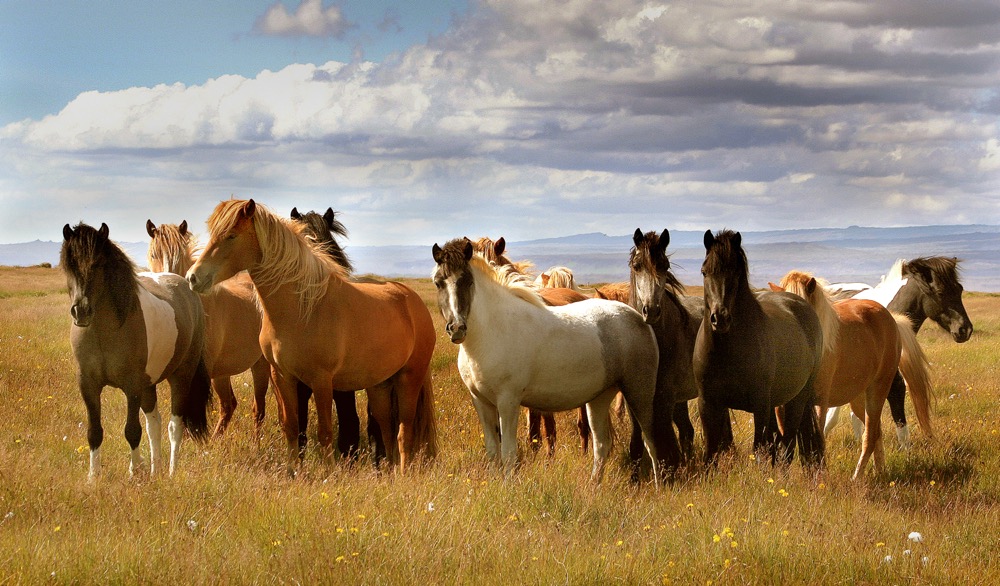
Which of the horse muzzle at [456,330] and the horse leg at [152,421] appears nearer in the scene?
the horse muzzle at [456,330]

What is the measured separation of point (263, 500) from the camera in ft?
20.8

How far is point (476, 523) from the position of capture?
6.02 meters

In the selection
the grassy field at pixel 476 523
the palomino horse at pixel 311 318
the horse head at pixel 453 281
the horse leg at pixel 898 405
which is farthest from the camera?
the horse leg at pixel 898 405

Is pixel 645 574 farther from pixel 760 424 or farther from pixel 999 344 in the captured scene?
pixel 999 344

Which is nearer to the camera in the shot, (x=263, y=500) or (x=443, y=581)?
(x=443, y=581)

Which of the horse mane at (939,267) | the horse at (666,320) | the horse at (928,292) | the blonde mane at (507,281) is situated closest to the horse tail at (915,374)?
the horse at (928,292)

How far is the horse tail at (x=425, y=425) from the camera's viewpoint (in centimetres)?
909

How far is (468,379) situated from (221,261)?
7.52 ft

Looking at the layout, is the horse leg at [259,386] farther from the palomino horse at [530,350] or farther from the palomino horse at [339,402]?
the palomino horse at [530,350]

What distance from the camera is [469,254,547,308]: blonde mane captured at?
24.3 feet

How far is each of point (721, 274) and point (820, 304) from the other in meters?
2.43

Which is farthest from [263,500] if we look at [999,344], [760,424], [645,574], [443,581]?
[999,344]

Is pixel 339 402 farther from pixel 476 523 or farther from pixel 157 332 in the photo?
pixel 476 523

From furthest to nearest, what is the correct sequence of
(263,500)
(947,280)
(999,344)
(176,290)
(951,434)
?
(999,344)
(947,280)
(951,434)
(176,290)
(263,500)
